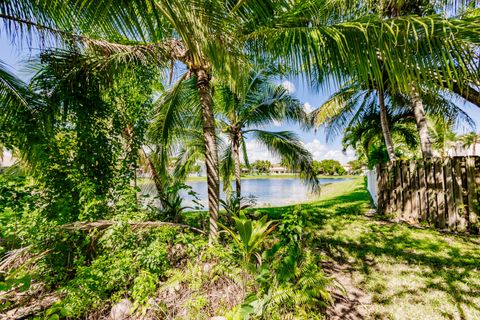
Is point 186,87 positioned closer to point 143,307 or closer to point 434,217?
point 143,307

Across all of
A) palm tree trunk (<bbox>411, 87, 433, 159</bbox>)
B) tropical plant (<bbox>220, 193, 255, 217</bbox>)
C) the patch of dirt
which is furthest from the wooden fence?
tropical plant (<bbox>220, 193, 255, 217</bbox>)

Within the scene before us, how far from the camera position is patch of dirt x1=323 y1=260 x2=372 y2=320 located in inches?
97.4

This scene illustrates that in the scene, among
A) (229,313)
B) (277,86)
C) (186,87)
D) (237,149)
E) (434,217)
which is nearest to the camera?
(229,313)

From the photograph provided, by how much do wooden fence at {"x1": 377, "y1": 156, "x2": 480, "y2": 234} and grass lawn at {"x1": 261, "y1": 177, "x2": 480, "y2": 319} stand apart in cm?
40

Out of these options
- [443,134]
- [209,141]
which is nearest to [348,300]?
[209,141]

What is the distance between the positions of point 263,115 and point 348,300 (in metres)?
5.48

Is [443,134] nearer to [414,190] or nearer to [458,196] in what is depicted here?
[414,190]

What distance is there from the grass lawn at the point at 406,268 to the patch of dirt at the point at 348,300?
0.02 meters

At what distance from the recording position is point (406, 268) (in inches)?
128

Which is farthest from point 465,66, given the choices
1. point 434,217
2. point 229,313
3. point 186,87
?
point 186,87

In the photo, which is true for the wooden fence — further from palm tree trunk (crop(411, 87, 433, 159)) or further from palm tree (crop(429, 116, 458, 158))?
palm tree (crop(429, 116, 458, 158))

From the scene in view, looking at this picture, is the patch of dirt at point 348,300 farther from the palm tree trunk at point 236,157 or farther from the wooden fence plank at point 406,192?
the palm tree trunk at point 236,157

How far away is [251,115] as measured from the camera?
23.2 feet

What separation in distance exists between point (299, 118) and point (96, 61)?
231 inches
